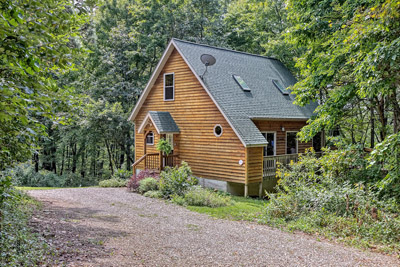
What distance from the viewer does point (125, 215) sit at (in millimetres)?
9492

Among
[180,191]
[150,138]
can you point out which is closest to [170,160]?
[150,138]

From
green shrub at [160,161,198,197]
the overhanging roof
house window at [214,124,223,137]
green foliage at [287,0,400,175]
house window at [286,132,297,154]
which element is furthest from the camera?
house window at [286,132,297,154]

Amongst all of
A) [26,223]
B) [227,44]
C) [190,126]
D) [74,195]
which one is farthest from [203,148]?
[227,44]

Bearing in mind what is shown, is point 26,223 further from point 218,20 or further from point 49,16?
point 218,20

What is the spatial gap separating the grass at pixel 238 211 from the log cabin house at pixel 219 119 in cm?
182

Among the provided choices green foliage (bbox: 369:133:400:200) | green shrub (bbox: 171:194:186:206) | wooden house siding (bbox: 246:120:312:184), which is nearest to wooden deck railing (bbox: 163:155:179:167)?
green shrub (bbox: 171:194:186:206)

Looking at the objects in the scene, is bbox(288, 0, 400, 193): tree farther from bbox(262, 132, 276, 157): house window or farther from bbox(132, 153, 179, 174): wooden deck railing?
bbox(132, 153, 179, 174): wooden deck railing

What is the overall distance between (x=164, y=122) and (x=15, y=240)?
451 inches

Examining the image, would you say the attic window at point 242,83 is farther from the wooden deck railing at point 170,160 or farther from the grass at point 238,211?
the grass at point 238,211

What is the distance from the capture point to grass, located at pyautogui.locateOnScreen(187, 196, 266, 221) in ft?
32.0

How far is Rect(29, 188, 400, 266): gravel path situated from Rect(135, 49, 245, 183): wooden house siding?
463 cm

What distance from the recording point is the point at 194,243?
684 cm

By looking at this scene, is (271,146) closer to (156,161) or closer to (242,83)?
(242,83)

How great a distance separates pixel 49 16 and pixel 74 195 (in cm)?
1076
